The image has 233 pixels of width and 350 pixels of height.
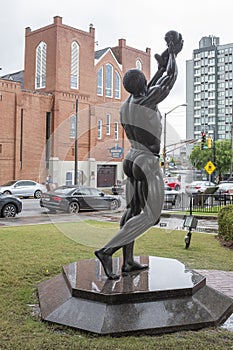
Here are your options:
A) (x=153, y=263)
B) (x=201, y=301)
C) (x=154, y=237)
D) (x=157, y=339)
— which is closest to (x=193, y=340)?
(x=157, y=339)

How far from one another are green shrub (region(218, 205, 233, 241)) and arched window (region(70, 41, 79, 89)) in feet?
96.1

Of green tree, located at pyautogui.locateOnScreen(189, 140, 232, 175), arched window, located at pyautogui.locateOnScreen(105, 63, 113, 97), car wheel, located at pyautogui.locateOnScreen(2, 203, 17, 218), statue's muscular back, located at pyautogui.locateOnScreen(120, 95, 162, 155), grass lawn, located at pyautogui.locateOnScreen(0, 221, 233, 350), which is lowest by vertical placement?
grass lawn, located at pyautogui.locateOnScreen(0, 221, 233, 350)

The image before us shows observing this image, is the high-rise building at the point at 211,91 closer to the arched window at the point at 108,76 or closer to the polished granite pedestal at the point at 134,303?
the arched window at the point at 108,76

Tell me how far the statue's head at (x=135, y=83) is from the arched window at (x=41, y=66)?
35.9m

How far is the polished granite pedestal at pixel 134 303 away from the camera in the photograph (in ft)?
14.9

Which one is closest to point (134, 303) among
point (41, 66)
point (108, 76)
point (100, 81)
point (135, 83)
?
point (135, 83)

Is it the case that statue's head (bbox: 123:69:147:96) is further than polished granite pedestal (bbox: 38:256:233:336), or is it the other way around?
statue's head (bbox: 123:69:147:96)

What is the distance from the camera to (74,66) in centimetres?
3950

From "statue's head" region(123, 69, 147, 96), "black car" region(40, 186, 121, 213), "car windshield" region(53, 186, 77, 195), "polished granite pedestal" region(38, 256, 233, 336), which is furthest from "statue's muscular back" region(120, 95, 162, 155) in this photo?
"black car" region(40, 186, 121, 213)

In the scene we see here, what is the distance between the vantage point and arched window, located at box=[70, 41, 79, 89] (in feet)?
125

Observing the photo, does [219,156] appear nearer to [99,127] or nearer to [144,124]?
[99,127]

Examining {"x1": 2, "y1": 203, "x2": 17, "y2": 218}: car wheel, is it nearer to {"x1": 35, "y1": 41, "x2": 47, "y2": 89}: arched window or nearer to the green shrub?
the green shrub

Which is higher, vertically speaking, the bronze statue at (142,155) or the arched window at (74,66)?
the arched window at (74,66)

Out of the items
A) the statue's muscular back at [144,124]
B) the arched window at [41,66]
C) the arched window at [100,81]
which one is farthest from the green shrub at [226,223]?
the arched window at [41,66]
